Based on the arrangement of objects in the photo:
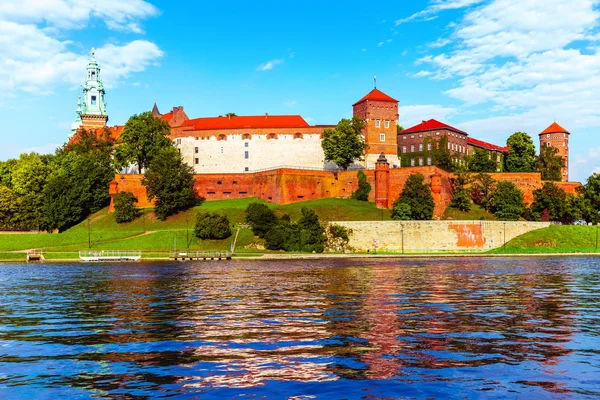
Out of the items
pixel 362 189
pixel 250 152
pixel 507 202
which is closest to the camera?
pixel 507 202

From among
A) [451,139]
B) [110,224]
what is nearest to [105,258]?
[110,224]

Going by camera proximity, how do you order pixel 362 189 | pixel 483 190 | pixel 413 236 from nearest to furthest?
pixel 413 236, pixel 483 190, pixel 362 189

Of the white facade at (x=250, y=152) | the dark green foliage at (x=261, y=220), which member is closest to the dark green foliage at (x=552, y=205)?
the white facade at (x=250, y=152)

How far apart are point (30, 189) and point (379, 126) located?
52.0 m

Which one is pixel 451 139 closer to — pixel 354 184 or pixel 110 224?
pixel 354 184

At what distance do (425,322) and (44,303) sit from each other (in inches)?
609

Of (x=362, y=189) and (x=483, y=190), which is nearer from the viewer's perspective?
(x=483, y=190)

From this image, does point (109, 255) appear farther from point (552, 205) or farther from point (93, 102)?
point (93, 102)

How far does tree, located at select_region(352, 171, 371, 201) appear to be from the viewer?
268 ft

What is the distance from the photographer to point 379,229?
229 ft

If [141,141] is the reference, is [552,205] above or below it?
below

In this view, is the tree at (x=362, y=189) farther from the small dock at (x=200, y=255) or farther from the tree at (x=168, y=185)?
the small dock at (x=200, y=255)

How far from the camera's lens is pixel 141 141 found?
83125 mm

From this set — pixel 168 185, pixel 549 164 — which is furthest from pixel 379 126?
pixel 168 185
